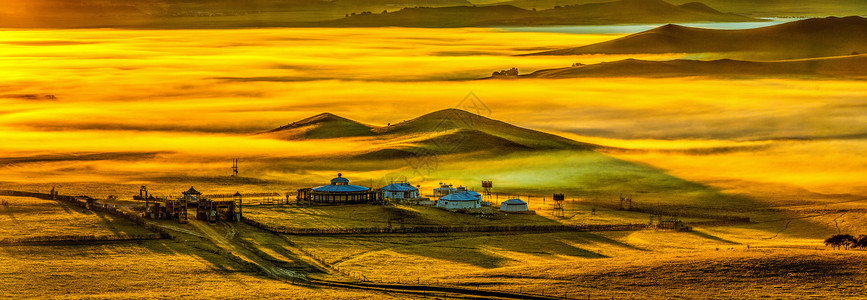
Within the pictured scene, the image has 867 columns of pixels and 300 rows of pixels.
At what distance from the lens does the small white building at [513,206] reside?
11112 cm

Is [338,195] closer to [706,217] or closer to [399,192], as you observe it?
[399,192]

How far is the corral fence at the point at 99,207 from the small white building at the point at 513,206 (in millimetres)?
28494

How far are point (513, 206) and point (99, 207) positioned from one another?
106ft

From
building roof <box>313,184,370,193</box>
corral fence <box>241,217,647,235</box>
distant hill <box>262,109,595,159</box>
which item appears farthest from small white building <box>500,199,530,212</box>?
distant hill <box>262,109,595,159</box>

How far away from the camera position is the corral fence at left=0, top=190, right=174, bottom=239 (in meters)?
96.8

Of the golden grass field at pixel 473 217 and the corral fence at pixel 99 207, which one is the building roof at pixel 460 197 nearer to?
the golden grass field at pixel 473 217

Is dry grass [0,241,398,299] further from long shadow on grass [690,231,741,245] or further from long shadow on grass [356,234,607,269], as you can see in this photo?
long shadow on grass [690,231,741,245]

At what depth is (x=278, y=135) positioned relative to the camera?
572 feet

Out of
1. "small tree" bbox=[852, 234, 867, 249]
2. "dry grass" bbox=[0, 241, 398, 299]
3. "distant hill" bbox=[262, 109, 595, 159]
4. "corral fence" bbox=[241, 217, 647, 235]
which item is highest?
"distant hill" bbox=[262, 109, 595, 159]

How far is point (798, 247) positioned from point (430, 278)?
2697 cm

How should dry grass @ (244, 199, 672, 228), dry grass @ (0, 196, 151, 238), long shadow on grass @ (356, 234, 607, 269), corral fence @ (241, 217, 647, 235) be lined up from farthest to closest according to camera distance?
1. dry grass @ (244, 199, 672, 228)
2. corral fence @ (241, 217, 647, 235)
3. dry grass @ (0, 196, 151, 238)
4. long shadow on grass @ (356, 234, 607, 269)

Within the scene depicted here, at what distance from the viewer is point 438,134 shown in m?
162

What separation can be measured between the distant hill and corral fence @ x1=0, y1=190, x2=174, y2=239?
148 ft

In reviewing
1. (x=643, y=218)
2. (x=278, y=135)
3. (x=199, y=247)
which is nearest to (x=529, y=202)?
(x=643, y=218)
